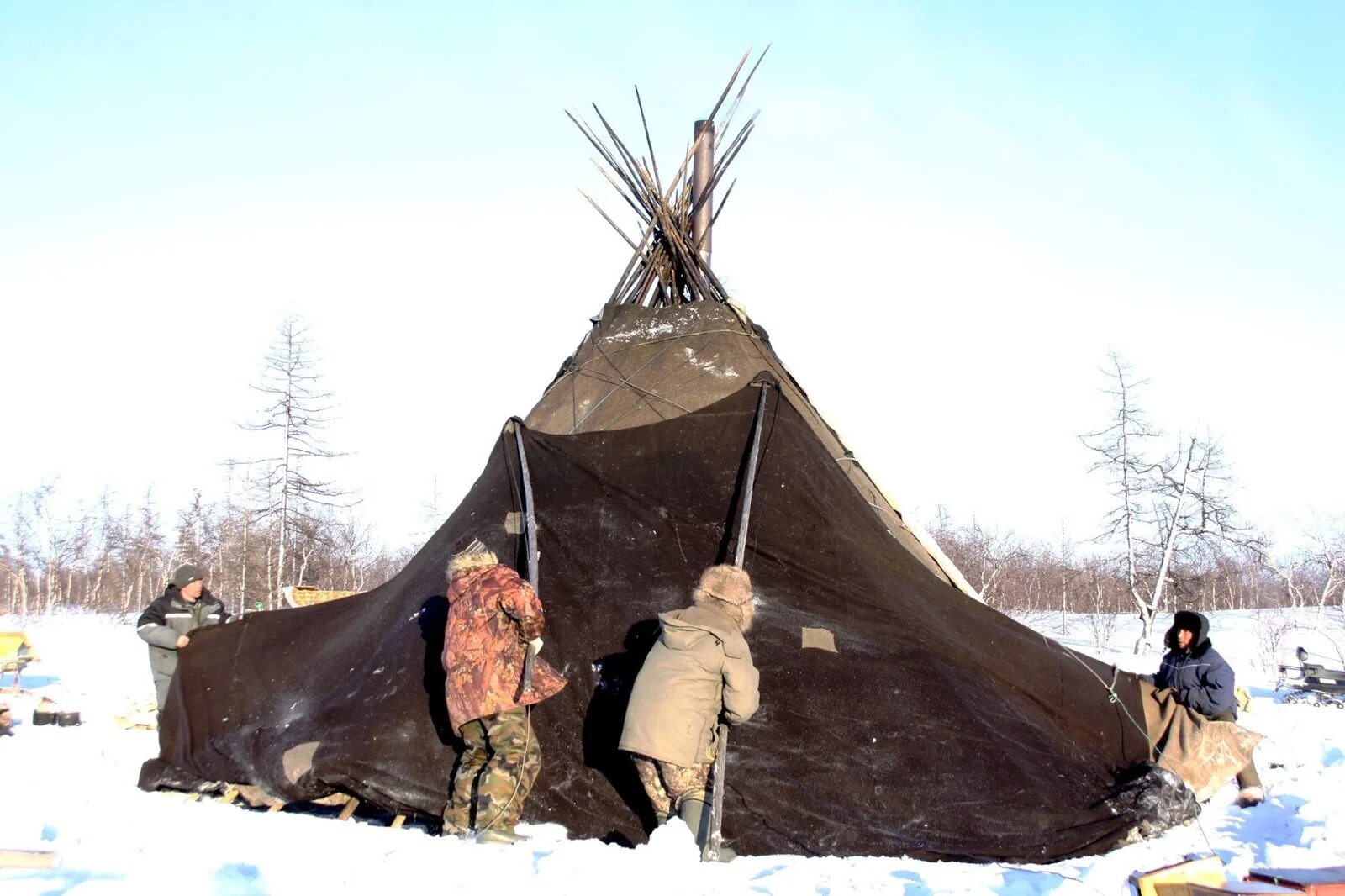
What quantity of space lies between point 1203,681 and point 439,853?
3950mm

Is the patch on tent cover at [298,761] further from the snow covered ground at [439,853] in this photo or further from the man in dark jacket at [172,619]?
the man in dark jacket at [172,619]

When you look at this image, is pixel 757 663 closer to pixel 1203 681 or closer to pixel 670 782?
pixel 670 782

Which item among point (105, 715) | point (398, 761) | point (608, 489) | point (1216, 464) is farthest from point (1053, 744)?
point (1216, 464)

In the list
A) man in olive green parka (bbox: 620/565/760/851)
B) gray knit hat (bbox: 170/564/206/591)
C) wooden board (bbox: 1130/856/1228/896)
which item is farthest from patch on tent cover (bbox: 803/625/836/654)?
gray knit hat (bbox: 170/564/206/591)

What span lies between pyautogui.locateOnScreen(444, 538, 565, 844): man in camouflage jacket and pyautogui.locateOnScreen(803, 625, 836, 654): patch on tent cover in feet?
3.83

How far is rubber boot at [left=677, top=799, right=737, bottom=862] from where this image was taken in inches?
160

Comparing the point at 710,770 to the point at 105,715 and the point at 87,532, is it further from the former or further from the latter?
the point at 87,532

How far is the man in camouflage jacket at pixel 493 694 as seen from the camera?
435 cm

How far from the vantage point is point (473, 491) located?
625 centimetres

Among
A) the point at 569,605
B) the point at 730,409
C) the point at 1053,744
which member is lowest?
the point at 1053,744

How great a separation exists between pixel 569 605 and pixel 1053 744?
7.58ft

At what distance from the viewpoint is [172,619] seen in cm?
652

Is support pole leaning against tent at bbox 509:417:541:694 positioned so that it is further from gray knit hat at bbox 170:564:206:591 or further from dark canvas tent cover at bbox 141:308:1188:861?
gray knit hat at bbox 170:564:206:591

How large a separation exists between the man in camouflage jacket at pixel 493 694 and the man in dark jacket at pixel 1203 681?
334cm
